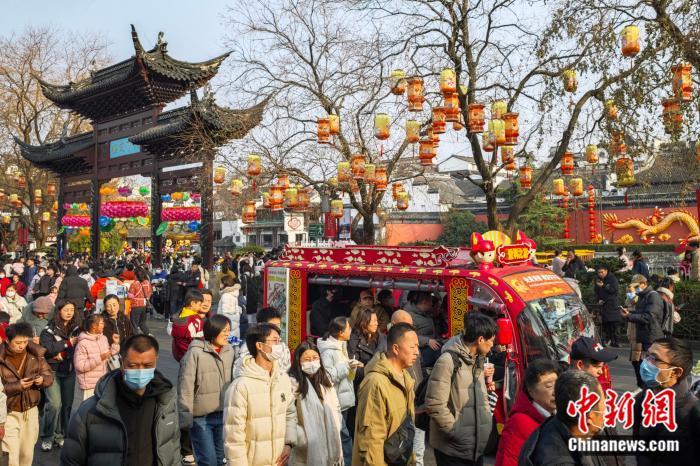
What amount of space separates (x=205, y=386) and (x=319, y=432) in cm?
113

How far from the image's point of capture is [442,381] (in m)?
4.09

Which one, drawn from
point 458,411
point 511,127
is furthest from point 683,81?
point 458,411

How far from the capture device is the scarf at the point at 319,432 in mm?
4328

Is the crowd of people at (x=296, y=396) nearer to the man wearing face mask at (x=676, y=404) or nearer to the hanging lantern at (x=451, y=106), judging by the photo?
the man wearing face mask at (x=676, y=404)

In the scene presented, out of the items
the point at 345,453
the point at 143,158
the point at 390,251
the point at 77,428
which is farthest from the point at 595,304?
the point at 143,158

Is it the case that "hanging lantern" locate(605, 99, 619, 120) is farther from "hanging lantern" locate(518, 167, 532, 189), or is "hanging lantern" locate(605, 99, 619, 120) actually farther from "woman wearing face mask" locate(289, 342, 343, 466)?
"woman wearing face mask" locate(289, 342, 343, 466)

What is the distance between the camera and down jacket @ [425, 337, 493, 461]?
13.2 ft

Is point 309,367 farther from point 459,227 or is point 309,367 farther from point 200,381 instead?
point 459,227

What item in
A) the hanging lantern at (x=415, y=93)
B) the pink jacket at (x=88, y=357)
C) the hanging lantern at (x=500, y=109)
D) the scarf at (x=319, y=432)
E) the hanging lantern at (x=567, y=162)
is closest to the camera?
the scarf at (x=319, y=432)

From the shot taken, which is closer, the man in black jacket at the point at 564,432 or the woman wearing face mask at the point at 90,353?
the man in black jacket at the point at 564,432

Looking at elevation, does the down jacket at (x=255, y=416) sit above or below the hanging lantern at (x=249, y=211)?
below

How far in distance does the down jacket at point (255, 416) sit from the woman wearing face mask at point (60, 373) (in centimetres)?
308

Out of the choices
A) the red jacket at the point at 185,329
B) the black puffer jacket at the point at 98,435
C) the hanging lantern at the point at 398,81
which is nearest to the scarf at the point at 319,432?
the black puffer jacket at the point at 98,435

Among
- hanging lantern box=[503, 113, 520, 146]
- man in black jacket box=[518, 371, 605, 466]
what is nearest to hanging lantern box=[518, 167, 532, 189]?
hanging lantern box=[503, 113, 520, 146]
